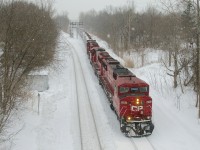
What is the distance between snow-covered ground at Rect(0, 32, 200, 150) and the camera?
1759 cm

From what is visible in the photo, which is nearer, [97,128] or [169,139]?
[169,139]

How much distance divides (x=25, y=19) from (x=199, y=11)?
1629cm

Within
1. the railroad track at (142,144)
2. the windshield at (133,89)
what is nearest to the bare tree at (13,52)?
the windshield at (133,89)

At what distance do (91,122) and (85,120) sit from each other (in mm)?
602

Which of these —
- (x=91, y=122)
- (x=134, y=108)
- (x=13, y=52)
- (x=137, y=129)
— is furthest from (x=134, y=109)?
(x=13, y=52)

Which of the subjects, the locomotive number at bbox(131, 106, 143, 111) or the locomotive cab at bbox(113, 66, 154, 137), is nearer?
the locomotive cab at bbox(113, 66, 154, 137)

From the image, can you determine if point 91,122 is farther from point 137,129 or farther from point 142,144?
point 142,144

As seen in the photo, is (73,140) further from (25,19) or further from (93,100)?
(25,19)

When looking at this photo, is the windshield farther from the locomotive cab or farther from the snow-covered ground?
the snow-covered ground

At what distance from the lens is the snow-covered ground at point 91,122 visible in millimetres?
17594

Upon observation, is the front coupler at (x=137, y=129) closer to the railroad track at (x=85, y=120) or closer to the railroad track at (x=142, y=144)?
the railroad track at (x=142, y=144)

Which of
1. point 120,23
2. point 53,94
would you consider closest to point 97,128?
point 53,94

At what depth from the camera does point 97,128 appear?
2014cm

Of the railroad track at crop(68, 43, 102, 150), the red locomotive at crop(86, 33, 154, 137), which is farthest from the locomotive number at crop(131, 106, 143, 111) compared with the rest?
the railroad track at crop(68, 43, 102, 150)
